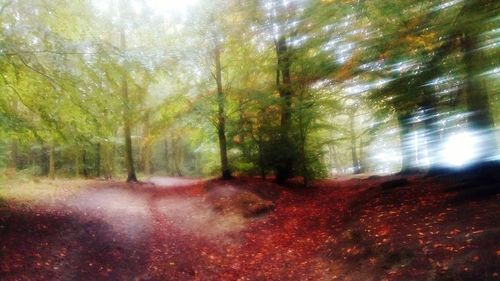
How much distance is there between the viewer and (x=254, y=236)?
10648 millimetres

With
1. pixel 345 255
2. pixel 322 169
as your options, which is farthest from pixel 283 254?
pixel 322 169

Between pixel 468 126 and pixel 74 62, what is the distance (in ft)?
31.5

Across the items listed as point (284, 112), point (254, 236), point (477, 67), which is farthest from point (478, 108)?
point (284, 112)

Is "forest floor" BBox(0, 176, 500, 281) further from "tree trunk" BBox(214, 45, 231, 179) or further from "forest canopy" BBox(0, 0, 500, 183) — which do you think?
"tree trunk" BBox(214, 45, 231, 179)

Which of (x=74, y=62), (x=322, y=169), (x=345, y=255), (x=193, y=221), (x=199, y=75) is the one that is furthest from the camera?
(x=322, y=169)

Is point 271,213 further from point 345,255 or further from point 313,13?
point 313,13

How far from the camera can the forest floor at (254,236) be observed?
6.53 m

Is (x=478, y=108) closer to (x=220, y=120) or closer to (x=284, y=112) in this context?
(x=284, y=112)

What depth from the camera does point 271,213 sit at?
41.3 feet

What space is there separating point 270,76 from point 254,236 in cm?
973

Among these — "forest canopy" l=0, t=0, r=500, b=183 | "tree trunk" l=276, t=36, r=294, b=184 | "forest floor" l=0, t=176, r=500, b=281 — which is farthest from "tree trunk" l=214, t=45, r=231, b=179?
"forest floor" l=0, t=176, r=500, b=281

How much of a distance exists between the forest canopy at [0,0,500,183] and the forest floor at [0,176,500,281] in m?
1.80

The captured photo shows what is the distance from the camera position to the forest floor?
6531 millimetres

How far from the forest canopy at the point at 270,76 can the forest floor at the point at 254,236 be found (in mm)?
1799
